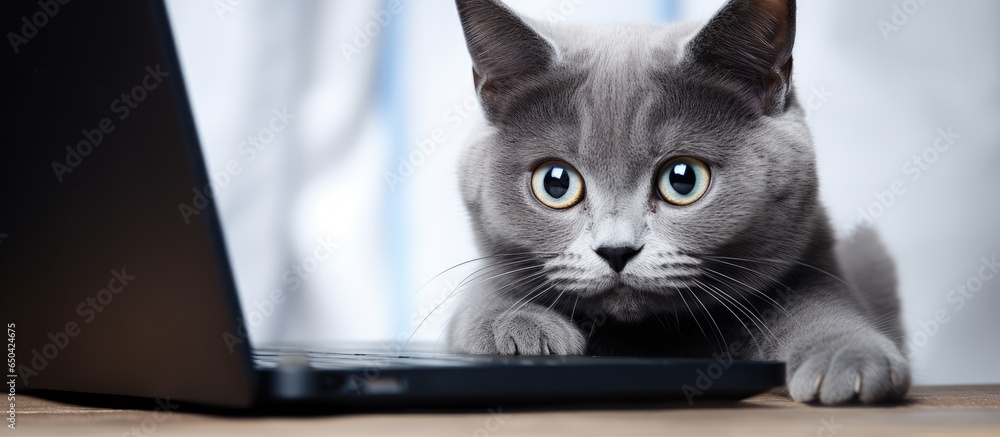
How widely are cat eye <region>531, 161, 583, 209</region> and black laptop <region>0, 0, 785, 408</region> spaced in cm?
45

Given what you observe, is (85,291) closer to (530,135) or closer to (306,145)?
(530,135)

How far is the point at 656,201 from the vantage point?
98cm

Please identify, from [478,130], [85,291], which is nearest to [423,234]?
[478,130]

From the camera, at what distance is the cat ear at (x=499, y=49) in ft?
3.47
